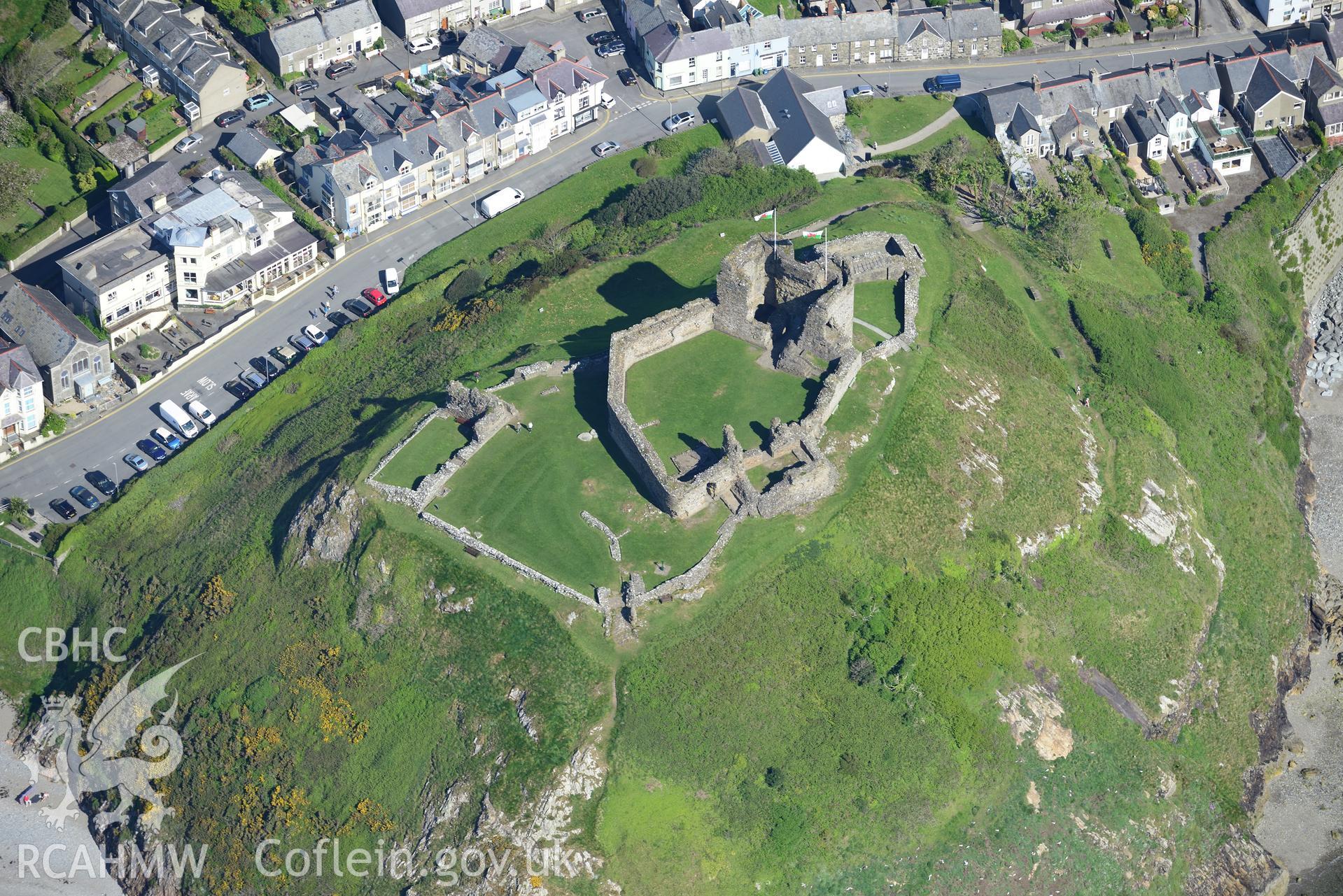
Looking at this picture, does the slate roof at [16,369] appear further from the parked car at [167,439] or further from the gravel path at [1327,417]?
the gravel path at [1327,417]

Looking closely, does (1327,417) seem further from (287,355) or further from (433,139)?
(287,355)

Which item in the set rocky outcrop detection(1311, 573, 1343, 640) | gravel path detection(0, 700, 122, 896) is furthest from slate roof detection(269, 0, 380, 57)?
rocky outcrop detection(1311, 573, 1343, 640)

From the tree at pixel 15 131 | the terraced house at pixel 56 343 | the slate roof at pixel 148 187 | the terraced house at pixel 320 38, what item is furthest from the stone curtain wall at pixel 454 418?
the tree at pixel 15 131

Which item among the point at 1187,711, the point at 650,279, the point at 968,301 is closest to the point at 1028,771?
the point at 1187,711

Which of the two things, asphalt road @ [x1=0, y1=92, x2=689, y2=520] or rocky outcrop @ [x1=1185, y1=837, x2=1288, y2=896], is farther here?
asphalt road @ [x1=0, y1=92, x2=689, y2=520]

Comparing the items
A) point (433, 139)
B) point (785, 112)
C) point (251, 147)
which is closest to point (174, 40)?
point (251, 147)

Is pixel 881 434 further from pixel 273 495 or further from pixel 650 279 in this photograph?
pixel 273 495

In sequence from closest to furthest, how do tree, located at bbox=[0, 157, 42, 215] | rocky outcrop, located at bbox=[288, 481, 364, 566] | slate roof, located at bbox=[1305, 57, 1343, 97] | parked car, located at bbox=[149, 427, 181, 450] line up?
rocky outcrop, located at bbox=[288, 481, 364, 566], parked car, located at bbox=[149, 427, 181, 450], tree, located at bbox=[0, 157, 42, 215], slate roof, located at bbox=[1305, 57, 1343, 97]

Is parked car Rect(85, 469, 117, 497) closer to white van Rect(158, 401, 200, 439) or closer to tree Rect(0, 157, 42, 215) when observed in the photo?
white van Rect(158, 401, 200, 439)
